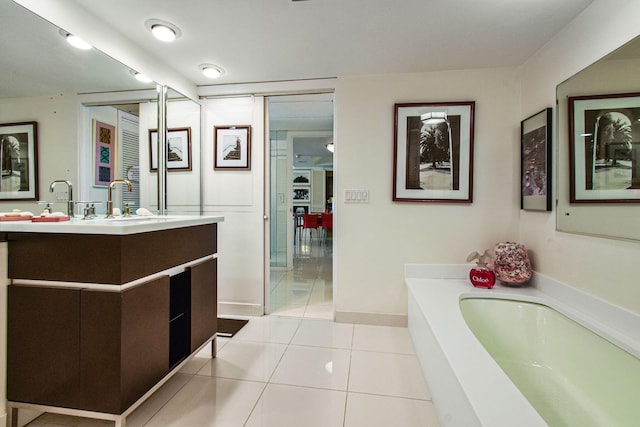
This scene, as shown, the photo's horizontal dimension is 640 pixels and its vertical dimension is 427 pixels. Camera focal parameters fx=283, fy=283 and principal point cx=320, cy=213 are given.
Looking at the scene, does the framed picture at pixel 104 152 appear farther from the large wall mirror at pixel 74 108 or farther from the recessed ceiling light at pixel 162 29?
the recessed ceiling light at pixel 162 29

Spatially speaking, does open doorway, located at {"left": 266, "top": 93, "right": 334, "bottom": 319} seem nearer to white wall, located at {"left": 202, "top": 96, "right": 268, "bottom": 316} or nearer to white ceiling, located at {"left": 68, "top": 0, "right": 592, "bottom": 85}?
white wall, located at {"left": 202, "top": 96, "right": 268, "bottom": 316}

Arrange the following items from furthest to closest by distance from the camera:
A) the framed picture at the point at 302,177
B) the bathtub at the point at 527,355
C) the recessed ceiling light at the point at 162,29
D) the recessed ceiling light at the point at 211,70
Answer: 1. the framed picture at the point at 302,177
2. the recessed ceiling light at the point at 211,70
3. the recessed ceiling light at the point at 162,29
4. the bathtub at the point at 527,355

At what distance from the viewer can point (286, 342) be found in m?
2.27

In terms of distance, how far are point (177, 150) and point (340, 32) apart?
1728mm

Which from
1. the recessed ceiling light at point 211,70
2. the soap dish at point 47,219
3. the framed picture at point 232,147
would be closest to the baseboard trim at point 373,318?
the framed picture at point 232,147

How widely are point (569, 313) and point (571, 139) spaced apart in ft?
3.38

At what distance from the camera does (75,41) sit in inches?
65.3

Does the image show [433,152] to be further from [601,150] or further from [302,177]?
[302,177]

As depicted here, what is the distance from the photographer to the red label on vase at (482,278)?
2.13 metres

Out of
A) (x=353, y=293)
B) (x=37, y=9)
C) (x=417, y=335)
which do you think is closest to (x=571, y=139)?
(x=417, y=335)

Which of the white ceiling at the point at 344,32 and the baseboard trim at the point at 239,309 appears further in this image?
the baseboard trim at the point at 239,309

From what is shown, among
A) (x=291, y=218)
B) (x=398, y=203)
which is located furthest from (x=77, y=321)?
(x=291, y=218)

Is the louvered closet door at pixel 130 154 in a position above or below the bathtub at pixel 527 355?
above

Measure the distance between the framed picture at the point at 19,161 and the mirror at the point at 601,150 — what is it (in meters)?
3.00
